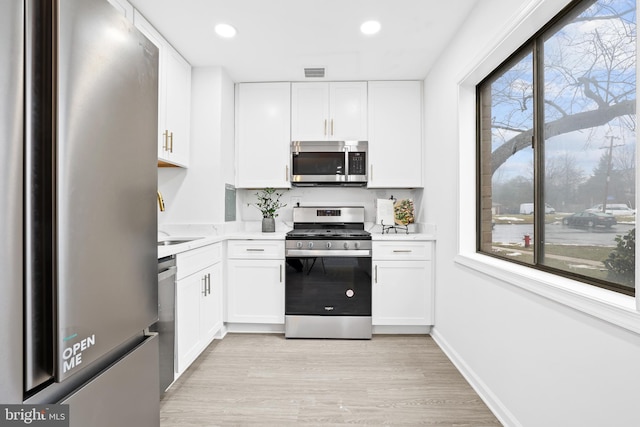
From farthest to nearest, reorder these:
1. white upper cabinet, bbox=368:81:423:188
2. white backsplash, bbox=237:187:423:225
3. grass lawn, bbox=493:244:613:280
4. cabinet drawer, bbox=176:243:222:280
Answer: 1. white backsplash, bbox=237:187:423:225
2. white upper cabinet, bbox=368:81:423:188
3. cabinet drawer, bbox=176:243:222:280
4. grass lawn, bbox=493:244:613:280

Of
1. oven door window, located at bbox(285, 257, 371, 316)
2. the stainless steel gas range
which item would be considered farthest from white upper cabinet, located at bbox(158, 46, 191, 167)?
oven door window, located at bbox(285, 257, 371, 316)

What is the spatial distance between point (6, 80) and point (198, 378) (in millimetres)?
2131

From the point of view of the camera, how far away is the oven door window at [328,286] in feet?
9.35

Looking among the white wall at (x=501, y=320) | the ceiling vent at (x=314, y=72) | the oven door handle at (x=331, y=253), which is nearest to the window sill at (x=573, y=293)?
→ the white wall at (x=501, y=320)

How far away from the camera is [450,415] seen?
5.82ft

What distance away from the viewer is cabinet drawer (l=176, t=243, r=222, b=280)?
81.0 inches

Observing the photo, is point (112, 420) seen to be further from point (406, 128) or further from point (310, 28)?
point (406, 128)

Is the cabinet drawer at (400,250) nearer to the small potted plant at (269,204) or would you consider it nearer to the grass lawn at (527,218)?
the grass lawn at (527,218)

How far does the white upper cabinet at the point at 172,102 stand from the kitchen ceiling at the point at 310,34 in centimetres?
8

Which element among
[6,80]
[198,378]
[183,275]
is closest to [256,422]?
[198,378]

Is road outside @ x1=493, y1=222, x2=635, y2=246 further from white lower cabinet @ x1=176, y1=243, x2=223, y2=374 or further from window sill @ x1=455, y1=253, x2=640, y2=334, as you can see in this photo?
white lower cabinet @ x1=176, y1=243, x2=223, y2=374

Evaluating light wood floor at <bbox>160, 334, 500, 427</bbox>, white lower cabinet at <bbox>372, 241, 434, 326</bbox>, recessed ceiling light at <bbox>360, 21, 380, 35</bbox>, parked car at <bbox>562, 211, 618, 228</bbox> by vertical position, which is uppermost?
recessed ceiling light at <bbox>360, 21, 380, 35</bbox>

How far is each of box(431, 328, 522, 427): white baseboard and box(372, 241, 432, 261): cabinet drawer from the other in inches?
27.6

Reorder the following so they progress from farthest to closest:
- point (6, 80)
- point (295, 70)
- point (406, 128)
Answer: point (406, 128) → point (295, 70) → point (6, 80)
